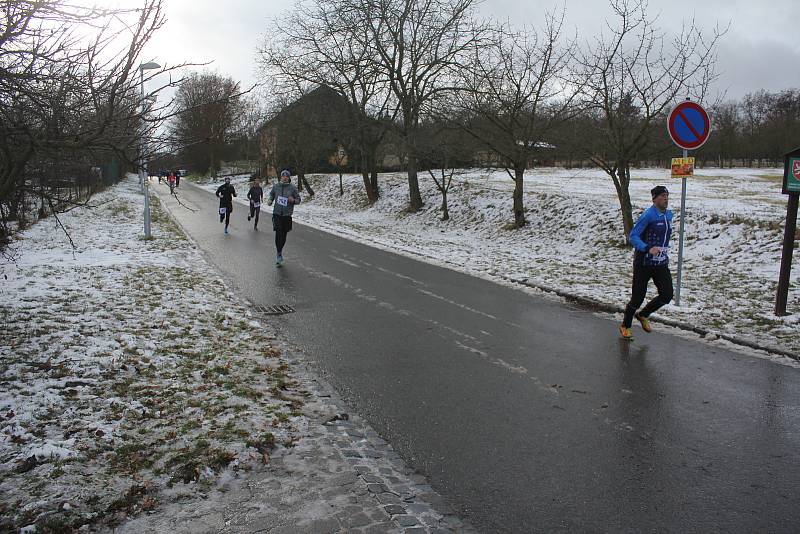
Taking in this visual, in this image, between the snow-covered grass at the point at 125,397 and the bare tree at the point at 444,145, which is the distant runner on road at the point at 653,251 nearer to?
the snow-covered grass at the point at 125,397

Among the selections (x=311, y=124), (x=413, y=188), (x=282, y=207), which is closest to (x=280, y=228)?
(x=282, y=207)

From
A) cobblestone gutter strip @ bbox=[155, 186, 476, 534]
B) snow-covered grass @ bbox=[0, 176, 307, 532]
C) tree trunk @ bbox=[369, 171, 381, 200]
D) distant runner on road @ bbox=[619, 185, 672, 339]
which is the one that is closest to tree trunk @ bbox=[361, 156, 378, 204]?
tree trunk @ bbox=[369, 171, 381, 200]

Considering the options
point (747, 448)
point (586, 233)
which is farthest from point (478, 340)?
point (586, 233)

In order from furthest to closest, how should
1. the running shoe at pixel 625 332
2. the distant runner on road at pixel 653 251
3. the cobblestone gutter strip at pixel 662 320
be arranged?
the running shoe at pixel 625 332 → the distant runner on road at pixel 653 251 → the cobblestone gutter strip at pixel 662 320

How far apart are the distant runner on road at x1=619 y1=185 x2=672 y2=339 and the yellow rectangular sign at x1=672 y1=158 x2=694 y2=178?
2.11m

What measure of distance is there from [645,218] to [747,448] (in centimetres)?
348

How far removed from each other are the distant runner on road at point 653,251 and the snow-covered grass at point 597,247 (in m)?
1.22

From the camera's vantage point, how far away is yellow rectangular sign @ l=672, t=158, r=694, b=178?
8922mm

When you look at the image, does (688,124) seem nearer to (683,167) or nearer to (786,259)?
(683,167)

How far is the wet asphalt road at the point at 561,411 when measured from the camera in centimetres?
348

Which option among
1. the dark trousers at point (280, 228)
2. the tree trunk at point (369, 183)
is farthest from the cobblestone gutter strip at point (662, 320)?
the tree trunk at point (369, 183)

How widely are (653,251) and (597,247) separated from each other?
9090 mm

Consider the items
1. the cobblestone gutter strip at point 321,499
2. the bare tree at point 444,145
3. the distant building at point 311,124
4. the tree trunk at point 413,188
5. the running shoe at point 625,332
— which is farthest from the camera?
the distant building at point 311,124

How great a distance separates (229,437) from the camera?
420 cm
